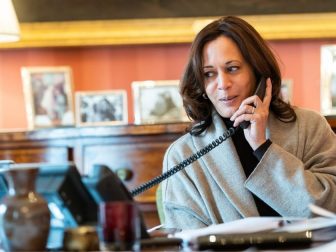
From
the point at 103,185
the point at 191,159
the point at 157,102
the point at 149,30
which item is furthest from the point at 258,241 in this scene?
the point at 149,30

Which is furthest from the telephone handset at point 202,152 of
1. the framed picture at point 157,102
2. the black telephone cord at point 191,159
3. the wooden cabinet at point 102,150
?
the framed picture at point 157,102

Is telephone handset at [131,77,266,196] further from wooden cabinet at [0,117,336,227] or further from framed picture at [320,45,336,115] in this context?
framed picture at [320,45,336,115]

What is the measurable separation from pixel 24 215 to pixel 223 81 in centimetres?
84

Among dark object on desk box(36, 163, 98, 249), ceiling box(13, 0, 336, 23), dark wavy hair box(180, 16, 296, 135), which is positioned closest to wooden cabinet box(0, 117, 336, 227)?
dark wavy hair box(180, 16, 296, 135)

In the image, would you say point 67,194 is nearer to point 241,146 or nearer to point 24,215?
point 24,215

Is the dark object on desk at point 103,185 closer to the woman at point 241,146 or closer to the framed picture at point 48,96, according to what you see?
the woman at point 241,146

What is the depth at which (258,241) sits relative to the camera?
1.13 m

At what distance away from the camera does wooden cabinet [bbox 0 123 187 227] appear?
2.39 metres

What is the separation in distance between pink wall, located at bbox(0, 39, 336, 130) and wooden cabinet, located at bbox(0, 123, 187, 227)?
496 millimetres

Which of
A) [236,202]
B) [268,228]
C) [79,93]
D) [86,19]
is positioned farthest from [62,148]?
[268,228]

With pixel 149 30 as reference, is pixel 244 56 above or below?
below

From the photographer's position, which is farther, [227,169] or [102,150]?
[102,150]

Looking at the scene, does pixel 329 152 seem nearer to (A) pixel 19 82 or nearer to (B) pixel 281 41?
(B) pixel 281 41

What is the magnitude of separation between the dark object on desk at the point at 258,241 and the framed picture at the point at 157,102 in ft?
5.33
